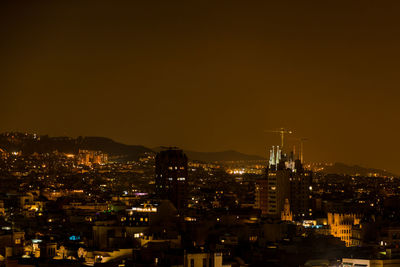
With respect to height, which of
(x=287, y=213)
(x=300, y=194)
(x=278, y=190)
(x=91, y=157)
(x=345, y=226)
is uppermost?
(x=91, y=157)

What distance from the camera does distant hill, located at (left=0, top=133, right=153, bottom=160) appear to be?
164000 mm

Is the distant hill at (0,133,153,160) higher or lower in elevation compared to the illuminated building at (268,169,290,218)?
higher

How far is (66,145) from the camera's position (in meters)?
173

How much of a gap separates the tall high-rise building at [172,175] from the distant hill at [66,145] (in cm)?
7449

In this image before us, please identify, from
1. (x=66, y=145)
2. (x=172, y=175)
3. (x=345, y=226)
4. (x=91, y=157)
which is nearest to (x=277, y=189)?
(x=345, y=226)

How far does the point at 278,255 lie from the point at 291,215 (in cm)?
2612

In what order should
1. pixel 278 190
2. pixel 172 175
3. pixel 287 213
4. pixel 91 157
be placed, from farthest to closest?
pixel 91 157
pixel 172 175
pixel 278 190
pixel 287 213

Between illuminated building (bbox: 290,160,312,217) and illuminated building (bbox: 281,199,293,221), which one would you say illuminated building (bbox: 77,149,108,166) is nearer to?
illuminated building (bbox: 290,160,312,217)

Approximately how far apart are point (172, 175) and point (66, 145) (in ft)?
290

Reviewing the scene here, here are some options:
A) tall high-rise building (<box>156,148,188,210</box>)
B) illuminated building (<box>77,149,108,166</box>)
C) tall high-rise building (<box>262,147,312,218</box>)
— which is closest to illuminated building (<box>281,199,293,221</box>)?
tall high-rise building (<box>262,147,312,218</box>)

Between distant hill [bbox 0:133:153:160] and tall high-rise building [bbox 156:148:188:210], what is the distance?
74487mm

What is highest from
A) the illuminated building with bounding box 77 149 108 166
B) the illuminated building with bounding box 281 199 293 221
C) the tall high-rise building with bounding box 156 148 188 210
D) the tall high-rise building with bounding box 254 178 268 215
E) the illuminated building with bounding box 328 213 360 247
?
the illuminated building with bounding box 77 149 108 166

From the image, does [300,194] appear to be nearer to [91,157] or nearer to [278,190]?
[278,190]

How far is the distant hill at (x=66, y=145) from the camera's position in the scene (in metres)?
164
